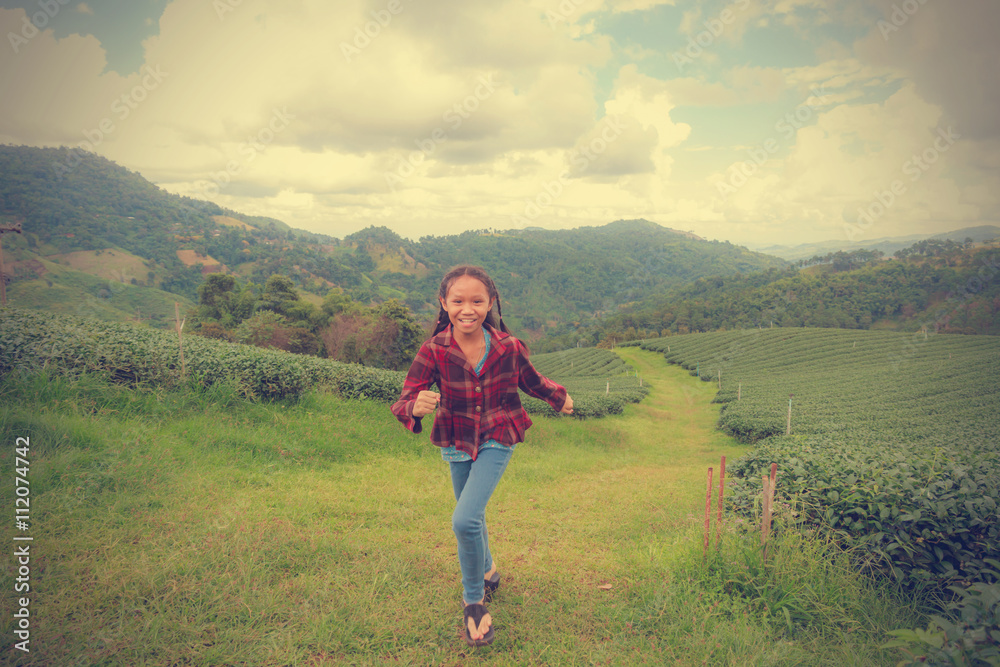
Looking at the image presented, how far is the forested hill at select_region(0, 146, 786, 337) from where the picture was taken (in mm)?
61969

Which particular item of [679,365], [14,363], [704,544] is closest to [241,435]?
[14,363]

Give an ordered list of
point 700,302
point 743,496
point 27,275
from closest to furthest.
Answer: point 743,496, point 27,275, point 700,302

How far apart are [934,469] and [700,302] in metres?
84.3

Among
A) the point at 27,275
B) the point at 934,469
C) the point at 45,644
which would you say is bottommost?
the point at 45,644

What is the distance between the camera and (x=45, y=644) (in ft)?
6.69

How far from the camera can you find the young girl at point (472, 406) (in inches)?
95.7

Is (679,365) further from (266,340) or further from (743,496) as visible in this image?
(743,496)

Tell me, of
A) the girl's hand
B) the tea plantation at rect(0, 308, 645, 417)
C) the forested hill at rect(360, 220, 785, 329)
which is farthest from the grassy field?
the forested hill at rect(360, 220, 785, 329)

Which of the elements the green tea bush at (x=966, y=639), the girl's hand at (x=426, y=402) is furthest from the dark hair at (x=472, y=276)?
the green tea bush at (x=966, y=639)

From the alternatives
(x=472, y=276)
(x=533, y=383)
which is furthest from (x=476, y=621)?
(x=472, y=276)

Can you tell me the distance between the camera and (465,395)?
2514 millimetres

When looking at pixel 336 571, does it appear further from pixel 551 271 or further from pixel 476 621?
pixel 551 271

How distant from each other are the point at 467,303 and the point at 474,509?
116 cm

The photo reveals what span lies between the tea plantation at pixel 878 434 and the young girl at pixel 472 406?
8.30 ft
